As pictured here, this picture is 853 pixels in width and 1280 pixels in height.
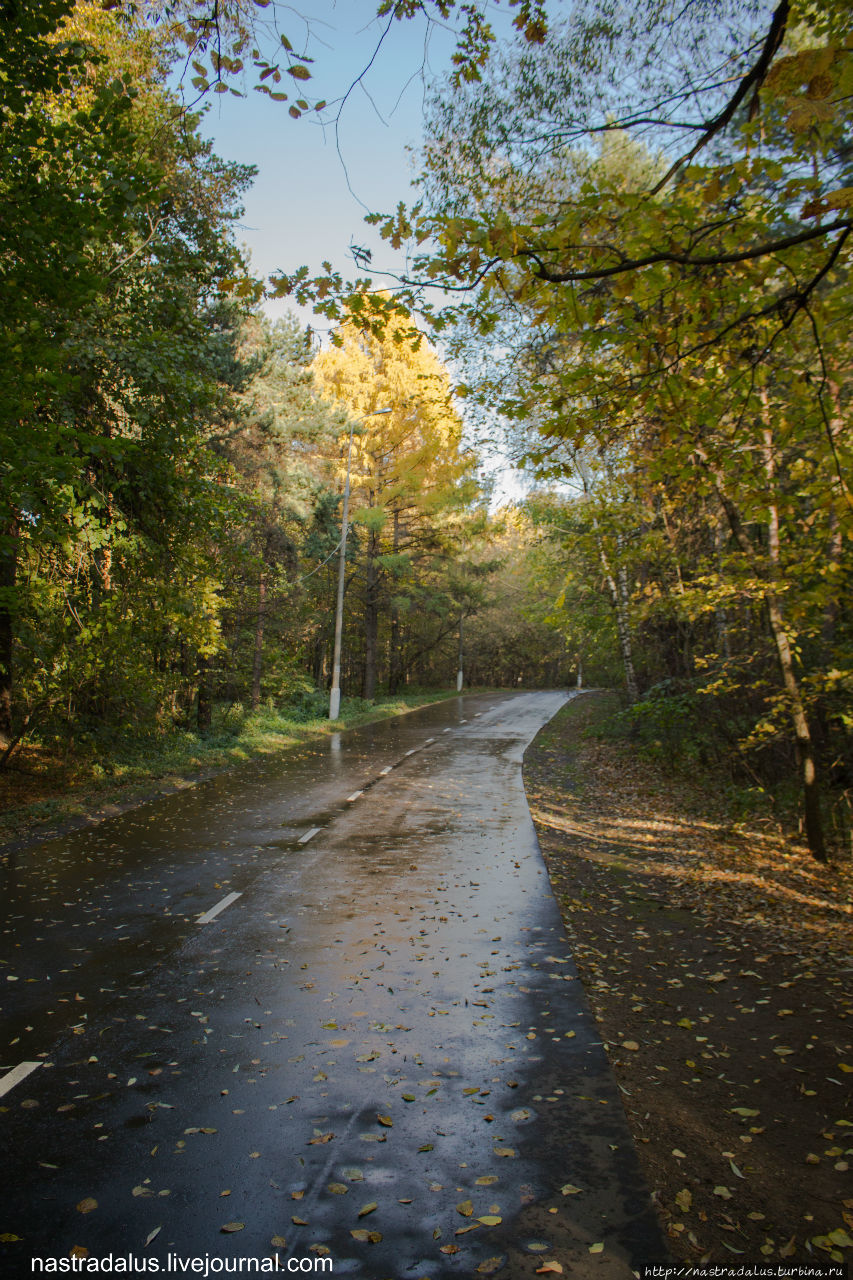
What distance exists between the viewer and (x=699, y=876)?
9133 millimetres

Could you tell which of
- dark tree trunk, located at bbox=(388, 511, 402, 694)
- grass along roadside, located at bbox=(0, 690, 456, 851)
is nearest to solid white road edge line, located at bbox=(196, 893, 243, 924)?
grass along roadside, located at bbox=(0, 690, 456, 851)

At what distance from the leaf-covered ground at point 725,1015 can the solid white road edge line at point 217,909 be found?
327 cm

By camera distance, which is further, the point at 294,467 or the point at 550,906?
the point at 294,467

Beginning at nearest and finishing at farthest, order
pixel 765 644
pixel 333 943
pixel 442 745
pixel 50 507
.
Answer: pixel 333 943 < pixel 50 507 < pixel 765 644 < pixel 442 745

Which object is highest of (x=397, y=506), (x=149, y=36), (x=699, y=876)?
(x=149, y=36)

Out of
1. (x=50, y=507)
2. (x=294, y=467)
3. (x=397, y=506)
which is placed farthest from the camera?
(x=397, y=506)

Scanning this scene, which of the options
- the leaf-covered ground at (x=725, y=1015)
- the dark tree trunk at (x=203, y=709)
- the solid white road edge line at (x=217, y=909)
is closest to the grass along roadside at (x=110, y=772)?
the dark tree trunk at (x=203, y=709)

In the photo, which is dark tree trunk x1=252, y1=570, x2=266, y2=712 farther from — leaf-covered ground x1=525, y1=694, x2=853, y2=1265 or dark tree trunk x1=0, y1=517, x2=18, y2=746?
leaf-covered ground x1=525, y1=694, x2=853, y2=1265

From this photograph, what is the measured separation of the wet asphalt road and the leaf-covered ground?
0.27 metres

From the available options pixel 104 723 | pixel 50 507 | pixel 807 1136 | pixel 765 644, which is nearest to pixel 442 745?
pixel 104 723

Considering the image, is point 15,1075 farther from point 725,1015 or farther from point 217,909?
point 725,1015

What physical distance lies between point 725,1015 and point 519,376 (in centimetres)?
1262

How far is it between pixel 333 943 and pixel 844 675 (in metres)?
5.58

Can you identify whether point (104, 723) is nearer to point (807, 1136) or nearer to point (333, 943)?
point (333, 943)
